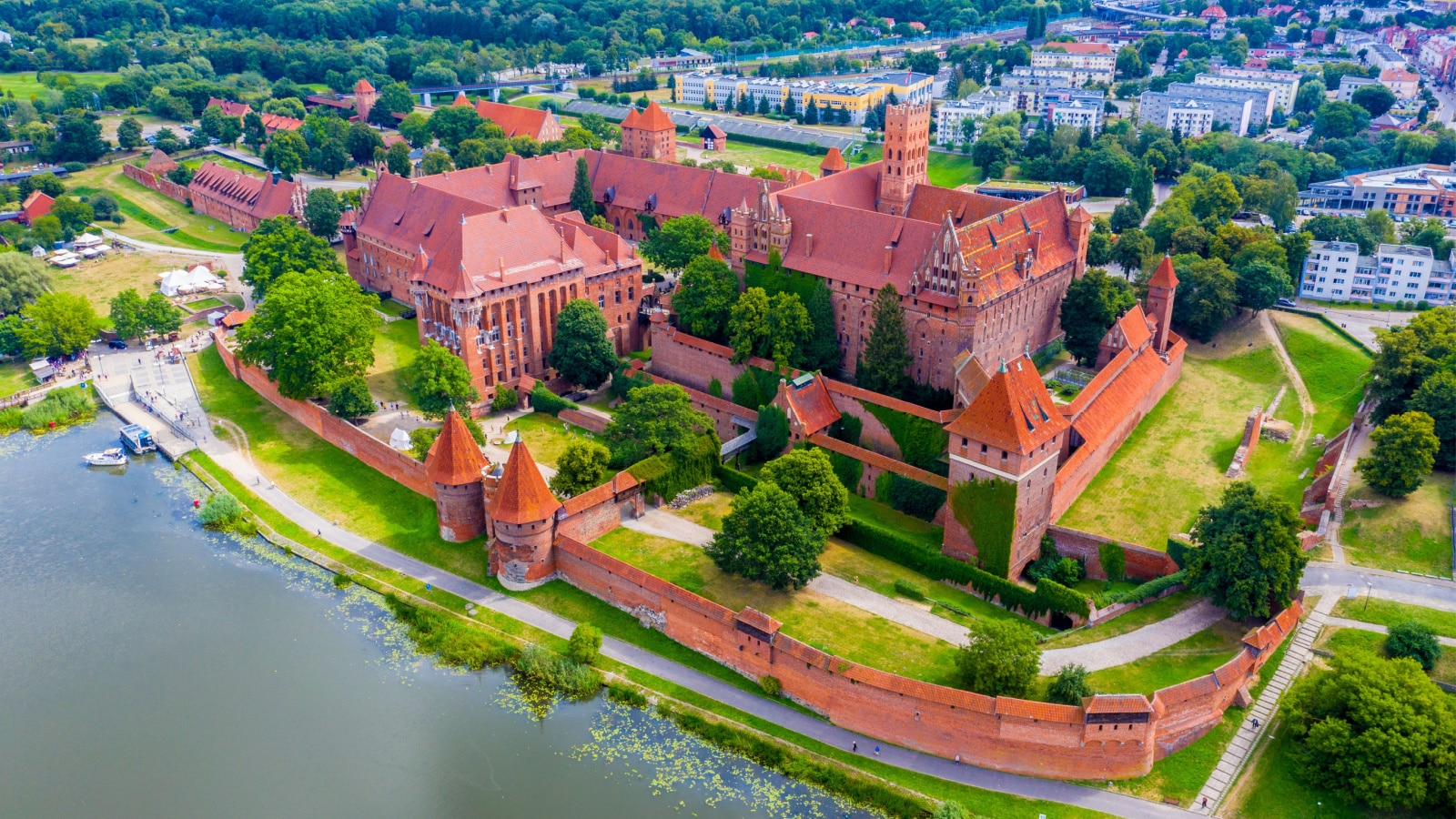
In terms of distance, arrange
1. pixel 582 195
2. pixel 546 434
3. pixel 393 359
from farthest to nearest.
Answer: pixel 582 195 < pixel 393 359 < pixel 546 434

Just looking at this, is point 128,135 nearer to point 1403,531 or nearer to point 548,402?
point 548,402

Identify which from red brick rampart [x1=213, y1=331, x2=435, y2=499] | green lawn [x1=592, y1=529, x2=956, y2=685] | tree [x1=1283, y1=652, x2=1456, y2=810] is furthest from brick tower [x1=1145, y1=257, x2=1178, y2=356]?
red brick rampart [x1=213, y1=331, x2=435, y2=499]

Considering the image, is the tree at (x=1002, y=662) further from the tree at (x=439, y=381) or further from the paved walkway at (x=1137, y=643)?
the tree at (x=439, y=381)

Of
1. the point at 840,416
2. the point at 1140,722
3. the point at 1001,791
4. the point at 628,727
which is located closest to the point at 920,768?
the point at 1001,791

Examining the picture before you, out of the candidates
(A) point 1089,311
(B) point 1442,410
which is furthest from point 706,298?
(B) point 1442,410

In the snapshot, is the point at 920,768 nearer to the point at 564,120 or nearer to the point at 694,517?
the point at 694,517

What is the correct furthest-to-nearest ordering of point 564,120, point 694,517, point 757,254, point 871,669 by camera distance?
point 564,120 → point 757,254 → point 694,517 → point 871,669
